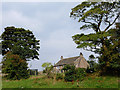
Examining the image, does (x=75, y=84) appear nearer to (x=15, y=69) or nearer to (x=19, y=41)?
(x=15, y=69)

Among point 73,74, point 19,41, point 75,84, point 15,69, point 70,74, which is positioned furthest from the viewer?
point 19,41

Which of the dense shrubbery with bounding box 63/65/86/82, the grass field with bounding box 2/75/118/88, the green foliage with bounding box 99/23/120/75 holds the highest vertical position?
the green foliage with bounding box 99/23/120/75

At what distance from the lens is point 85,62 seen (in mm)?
37500

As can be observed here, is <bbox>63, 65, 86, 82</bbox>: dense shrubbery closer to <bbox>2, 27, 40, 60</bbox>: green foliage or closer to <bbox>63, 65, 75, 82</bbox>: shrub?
<bbox>63, 65, 75, 82</bbox>: shrub

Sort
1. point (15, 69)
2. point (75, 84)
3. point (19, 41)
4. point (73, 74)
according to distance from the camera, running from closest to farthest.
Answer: point (75, 84)
point (73, 74)
point (15, 69)
point (19, 41)

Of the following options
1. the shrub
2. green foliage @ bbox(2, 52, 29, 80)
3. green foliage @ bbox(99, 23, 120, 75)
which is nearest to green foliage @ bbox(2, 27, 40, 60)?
green foliage @ bbox(2, 52, 29, 80)

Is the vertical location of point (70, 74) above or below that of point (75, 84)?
above

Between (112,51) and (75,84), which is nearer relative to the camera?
(75,84)

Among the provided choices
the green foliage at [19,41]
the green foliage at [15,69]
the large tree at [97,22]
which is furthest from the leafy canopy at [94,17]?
the green foliage at [19,41]

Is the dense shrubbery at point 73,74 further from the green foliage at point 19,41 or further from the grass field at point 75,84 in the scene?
the green foliage at point 19,41

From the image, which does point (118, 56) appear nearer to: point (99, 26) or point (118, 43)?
point (118, 43)

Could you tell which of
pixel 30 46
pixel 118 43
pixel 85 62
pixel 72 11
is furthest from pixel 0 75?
pixel 85 62

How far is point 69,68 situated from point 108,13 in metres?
6.82

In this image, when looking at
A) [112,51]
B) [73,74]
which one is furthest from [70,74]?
[112,51]
